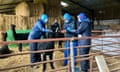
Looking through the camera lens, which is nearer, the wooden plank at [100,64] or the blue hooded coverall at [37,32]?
the wooden plank at [100,64]

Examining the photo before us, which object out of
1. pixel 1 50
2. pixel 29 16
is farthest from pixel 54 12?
pixel 1 50

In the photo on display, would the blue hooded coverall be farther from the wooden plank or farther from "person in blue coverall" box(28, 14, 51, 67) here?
the wooden plank

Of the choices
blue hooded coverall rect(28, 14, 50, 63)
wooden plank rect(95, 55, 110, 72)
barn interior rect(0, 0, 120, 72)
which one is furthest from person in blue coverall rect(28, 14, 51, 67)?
wooden plank rect(95, 55, 110, 72)

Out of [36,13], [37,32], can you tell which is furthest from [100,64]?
[36,13]

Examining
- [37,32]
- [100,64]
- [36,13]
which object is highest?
[36,13]

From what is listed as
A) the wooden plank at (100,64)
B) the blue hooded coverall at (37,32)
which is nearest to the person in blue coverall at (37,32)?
the blue hooded coverall at (37,32)

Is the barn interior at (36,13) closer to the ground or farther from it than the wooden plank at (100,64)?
farther from it

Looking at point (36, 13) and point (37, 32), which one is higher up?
point (36, 13)

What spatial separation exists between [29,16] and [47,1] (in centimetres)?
178

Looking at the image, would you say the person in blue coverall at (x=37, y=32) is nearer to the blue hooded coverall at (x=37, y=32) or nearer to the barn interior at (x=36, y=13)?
the blue hooded coverall at (x=37, y=32)

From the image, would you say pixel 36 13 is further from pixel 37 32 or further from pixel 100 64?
pixel 100 64

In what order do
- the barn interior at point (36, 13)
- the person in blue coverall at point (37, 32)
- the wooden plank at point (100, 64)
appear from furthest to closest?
the barn interior at point (36, 13) < the person in blue coverall at point (37, 32) < the wooden plank at point (100, 64)

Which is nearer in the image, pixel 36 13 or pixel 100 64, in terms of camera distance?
pixel 100 64

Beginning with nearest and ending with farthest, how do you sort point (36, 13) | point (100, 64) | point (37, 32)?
1. point (100, 64)
2. point (37, 32)
3. point (36, 13)
